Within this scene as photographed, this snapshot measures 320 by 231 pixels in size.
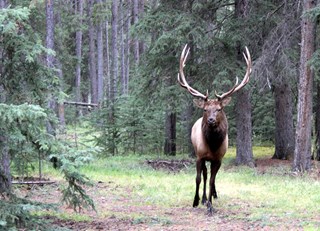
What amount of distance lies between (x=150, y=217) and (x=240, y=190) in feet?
12.3

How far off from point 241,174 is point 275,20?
497cm

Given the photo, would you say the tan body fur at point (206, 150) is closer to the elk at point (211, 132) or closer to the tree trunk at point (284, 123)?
the elk at point (211, 132)

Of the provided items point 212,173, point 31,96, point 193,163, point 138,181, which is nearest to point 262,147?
point 193,163

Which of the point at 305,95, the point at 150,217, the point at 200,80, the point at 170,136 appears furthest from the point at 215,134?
the point at 170,136

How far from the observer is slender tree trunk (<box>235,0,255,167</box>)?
1736cm

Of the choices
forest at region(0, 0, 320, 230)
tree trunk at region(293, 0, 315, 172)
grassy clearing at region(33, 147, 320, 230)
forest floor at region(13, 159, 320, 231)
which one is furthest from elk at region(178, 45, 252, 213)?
tree trunk at region(293, 0, 315, 172)

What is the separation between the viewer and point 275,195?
1168 centimetres

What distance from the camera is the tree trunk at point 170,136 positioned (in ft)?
74.8

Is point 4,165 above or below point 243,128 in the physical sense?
below

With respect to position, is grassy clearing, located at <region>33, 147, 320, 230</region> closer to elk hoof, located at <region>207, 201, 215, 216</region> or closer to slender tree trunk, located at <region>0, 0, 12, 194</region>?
elk hoof, located at <region>207, 201, 215, 216</region>

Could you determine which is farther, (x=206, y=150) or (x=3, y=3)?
(x=3, y=3)

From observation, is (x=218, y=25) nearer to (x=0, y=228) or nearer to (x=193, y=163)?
(x=193, y=163)

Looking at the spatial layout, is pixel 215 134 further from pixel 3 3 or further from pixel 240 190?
pixel 3 3

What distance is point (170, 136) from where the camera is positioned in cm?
2286
